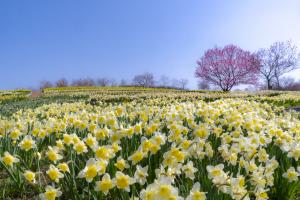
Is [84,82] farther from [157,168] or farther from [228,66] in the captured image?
[157,168]

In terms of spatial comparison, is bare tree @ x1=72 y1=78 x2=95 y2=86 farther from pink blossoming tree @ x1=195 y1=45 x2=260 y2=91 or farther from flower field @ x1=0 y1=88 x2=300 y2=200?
flower field @ x1=0 y1=88 x2=300 y2=200

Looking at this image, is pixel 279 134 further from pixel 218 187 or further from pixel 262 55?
pixel 262 55

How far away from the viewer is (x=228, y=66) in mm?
35281

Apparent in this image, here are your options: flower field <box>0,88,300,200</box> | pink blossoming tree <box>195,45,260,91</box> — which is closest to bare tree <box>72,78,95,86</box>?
pink blossoming tree <box>195,45,260,91</box>

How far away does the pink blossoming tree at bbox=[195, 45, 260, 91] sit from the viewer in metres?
35.3

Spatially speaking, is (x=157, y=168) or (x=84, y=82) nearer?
(x=157, y=168)

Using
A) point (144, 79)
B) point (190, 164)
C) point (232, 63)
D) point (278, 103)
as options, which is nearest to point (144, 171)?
point (190, 164)

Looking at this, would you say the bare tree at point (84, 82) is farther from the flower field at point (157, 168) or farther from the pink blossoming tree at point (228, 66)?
the flower field at point (157, 168)

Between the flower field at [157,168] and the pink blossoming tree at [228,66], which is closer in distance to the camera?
the flower field at [157,168]

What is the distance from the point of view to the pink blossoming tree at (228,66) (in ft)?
116

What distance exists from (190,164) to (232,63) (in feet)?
113

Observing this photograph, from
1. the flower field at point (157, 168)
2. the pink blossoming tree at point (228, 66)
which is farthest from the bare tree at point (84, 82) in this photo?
the flower field at point (157, 168)

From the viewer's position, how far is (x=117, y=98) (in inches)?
605

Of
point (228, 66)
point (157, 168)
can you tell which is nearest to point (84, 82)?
point (228, 66)
